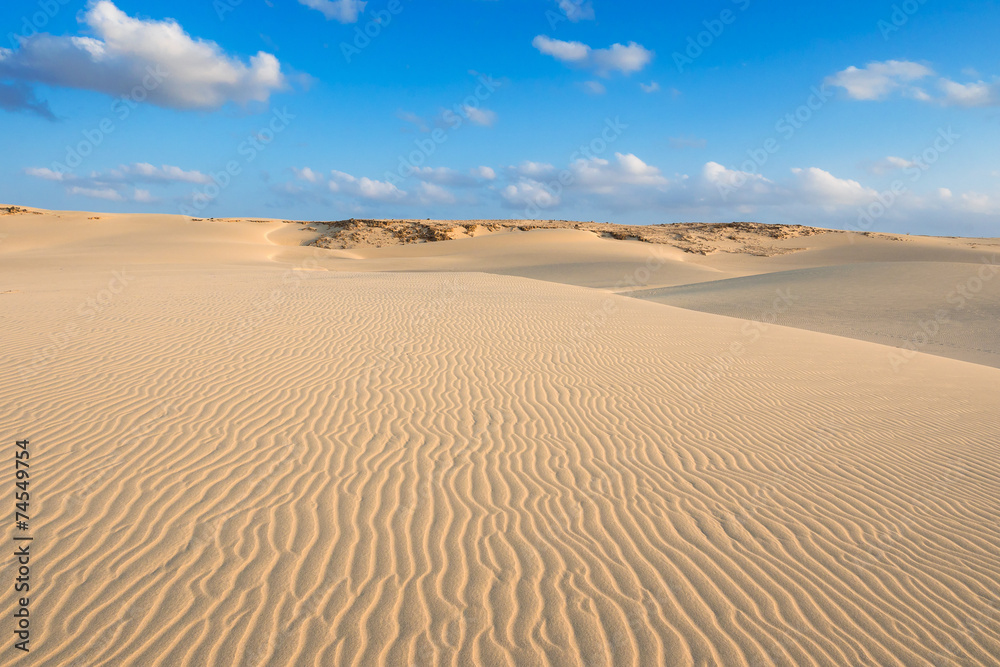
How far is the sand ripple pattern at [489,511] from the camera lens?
3.48m

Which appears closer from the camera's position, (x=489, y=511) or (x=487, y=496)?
(x=489, y=511)

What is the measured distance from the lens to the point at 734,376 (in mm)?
9977

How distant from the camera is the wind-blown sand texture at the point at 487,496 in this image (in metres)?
3.50

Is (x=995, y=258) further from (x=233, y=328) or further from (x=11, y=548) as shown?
(x=11, y=548)

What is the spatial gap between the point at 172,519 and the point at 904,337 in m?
19.7

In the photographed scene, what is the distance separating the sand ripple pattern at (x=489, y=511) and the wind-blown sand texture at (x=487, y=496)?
3 cm

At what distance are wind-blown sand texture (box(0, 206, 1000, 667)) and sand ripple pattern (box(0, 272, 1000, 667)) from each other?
0.09 feet

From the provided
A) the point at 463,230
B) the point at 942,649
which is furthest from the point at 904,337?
the point at 463,230

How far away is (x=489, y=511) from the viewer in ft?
16.0

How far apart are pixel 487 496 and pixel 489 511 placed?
0.26 m

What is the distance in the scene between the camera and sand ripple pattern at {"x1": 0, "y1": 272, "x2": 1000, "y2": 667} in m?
3.48

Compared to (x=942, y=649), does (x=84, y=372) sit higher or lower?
higher


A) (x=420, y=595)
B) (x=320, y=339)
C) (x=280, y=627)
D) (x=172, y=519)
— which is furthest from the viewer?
(x=320, y=339)

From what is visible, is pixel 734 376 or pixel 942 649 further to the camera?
pixel 734 376
